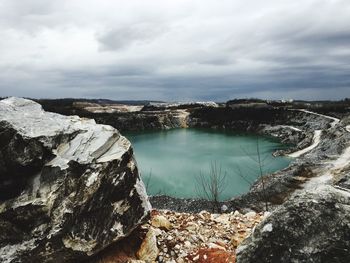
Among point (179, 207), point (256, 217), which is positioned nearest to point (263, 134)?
point (179, 207)

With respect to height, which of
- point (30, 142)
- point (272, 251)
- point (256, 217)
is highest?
point (30, 142)

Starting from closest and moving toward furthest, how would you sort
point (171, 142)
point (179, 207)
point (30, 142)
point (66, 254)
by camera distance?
point (66, 254), point (30, 142), point (179, 207), point (171, 142)

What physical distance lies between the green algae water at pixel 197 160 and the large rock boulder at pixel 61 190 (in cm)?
2462

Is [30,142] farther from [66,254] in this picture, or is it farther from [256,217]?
[256,217]

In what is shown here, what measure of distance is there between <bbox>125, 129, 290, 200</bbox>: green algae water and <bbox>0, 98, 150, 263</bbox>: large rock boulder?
2462cm

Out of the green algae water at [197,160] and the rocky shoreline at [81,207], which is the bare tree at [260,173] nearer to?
the green algae water at [197,160]

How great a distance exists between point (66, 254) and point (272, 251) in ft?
17.7

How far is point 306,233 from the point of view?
525cm

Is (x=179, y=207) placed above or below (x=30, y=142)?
below

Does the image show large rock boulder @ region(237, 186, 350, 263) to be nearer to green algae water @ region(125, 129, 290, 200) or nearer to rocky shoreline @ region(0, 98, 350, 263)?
rocky shoreline @ region(0, 98, 350, 263)

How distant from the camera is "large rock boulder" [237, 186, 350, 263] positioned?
5098 mm

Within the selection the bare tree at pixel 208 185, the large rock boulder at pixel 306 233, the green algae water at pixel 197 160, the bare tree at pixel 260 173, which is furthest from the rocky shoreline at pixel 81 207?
the green algae water at pixel 197 160

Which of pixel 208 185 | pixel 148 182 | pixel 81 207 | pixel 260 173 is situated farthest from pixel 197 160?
pixel 81 207

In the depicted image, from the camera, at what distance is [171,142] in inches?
3231
